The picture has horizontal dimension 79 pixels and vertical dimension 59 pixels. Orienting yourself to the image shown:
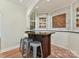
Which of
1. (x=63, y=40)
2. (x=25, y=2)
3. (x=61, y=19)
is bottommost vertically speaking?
(x=63, y=40)

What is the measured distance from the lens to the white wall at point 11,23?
4.54 m

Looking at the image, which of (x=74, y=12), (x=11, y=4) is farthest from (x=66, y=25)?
(x=11, y=4)

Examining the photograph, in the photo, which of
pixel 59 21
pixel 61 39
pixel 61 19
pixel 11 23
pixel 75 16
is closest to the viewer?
pixel 75 16

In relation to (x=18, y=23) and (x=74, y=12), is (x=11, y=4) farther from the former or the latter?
(x=74, y=12)

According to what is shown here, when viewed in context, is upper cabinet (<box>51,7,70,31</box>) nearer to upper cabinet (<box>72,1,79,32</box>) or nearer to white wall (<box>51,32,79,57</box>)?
white wall (<box>51,32,79,57</box>)

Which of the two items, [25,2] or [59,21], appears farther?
[59,21]

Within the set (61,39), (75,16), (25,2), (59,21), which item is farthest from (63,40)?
(25,2)

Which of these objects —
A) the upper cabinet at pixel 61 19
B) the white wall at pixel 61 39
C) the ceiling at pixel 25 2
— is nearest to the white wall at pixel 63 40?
the white wall at pixel 61 39

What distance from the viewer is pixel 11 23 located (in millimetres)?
4984

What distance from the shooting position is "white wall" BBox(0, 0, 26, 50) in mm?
4535

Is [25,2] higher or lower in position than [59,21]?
higher

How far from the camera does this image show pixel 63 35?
540 centimetres

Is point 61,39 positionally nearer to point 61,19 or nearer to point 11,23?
point 61,19

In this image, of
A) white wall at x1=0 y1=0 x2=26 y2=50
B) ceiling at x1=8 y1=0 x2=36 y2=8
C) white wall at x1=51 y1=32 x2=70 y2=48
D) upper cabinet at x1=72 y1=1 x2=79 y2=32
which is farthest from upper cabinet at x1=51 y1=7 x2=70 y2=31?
white wall at x1=0 y1=0 x2=26 y2=50
